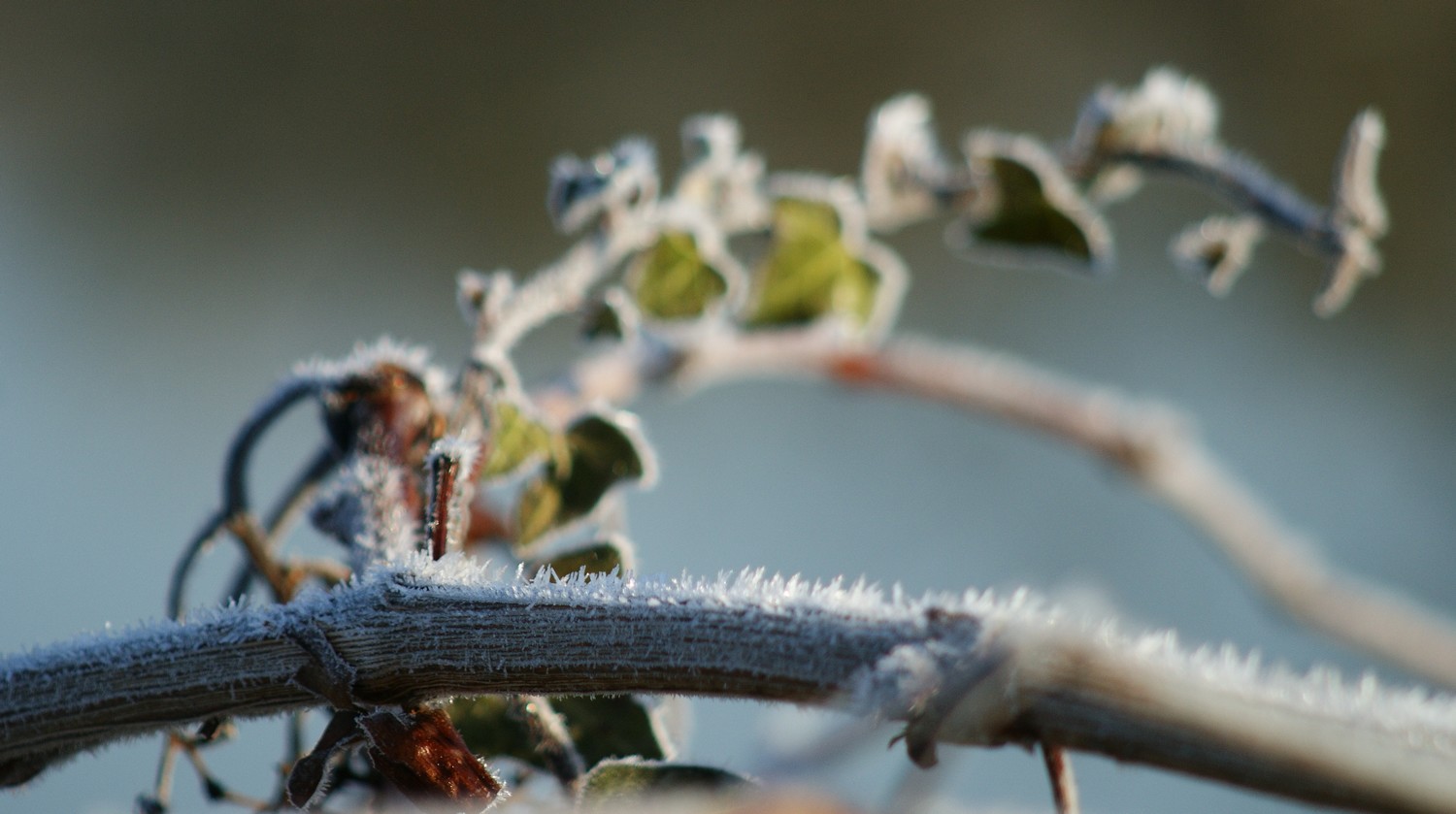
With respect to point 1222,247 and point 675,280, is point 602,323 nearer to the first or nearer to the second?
point 675,280

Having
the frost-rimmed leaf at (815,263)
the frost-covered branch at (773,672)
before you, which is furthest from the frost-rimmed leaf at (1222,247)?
the frost-covered branch at (773,672)

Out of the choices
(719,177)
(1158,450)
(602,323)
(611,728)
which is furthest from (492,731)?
(1158,450)

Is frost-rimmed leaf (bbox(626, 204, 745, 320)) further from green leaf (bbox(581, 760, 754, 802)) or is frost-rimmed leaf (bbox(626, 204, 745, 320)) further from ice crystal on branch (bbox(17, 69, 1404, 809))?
green leaf (bbox(581, 760, 754, 802))

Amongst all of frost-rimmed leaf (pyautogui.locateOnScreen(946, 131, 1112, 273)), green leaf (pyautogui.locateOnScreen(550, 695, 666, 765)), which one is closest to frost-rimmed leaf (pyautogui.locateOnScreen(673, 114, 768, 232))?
frost-rimmed leaf (pyautogui.locateOnScreen(946, 131, 1112, 273))

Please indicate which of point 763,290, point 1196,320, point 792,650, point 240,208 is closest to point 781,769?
point 792,650

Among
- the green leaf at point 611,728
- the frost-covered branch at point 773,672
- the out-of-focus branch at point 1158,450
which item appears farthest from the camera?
the out-of-focus branch at point 1158,450

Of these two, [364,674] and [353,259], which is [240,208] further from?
[364,674]

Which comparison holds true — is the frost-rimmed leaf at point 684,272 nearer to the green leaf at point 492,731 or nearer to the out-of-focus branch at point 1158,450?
the out-of-focus branch at point 1158,450
